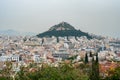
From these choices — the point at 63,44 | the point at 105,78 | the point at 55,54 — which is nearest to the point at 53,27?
the point at 63,44

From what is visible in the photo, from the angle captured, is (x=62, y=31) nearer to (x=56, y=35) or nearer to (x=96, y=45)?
(x=56, y=35)

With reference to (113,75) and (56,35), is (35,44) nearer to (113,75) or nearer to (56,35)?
(56,35)

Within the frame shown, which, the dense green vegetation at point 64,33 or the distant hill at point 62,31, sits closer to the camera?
the dense green vegetation at point 64,33

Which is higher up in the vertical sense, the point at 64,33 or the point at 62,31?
the point at 62,31

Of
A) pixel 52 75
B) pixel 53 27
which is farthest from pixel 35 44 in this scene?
pixel 52 75

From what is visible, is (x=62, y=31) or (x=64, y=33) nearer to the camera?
(x=64, y=33)

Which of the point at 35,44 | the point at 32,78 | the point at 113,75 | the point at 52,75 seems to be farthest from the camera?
the point at 35,44

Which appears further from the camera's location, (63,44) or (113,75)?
(63,44)

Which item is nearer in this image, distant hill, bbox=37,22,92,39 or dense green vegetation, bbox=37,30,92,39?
dense green vegetation, bbox=37,30,92,39

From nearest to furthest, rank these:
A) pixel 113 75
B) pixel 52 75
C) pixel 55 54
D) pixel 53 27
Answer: pixel 52 75 < pixel 113 75 < pixel 55 54 < pixel 53 27
